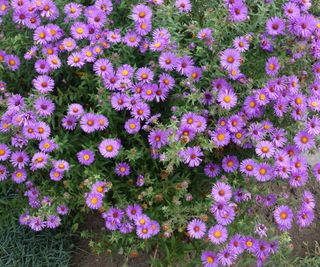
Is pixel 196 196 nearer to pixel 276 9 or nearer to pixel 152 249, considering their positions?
pixel 152 249

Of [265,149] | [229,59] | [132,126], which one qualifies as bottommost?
[132,126]

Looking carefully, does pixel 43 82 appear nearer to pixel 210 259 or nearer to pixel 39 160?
pixel 39 160

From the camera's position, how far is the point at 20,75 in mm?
3123

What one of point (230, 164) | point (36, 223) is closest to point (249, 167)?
point (230, 164)

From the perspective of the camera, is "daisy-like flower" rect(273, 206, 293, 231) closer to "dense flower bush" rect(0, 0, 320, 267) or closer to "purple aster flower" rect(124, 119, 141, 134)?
"dense flower bush" rect(0, 0, 320, 267)

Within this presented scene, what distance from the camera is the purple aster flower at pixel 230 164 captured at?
2.95 metres

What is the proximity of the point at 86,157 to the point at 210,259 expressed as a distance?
0.89 metres

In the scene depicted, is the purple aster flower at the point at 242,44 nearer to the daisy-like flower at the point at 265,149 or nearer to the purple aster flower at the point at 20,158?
the daisy-like flower at the point at 265,149

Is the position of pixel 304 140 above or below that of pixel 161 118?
above

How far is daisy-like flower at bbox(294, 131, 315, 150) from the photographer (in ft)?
9.16

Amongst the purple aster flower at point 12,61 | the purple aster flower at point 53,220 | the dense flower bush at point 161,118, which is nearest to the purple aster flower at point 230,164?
the dense flower bush at point 161,118

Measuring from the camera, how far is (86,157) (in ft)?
9.01

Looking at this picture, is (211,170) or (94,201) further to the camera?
(211,170)

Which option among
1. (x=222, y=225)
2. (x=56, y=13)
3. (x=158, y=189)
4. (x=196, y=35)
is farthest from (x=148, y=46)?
(x=222, y=225)
